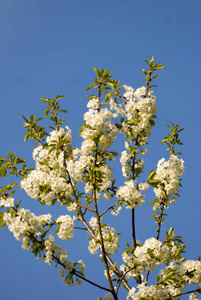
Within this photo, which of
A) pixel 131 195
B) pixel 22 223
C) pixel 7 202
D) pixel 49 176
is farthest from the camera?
pixel 49 176

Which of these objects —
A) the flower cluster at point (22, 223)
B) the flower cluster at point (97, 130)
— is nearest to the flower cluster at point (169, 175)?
the flower cluster at point (97, 130)

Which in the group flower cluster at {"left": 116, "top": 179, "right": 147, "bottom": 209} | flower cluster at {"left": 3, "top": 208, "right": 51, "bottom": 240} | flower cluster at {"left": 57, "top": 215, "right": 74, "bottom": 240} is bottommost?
flower cluster at {"left": 3, "top": 208, "right": 51, "bottom": 240}

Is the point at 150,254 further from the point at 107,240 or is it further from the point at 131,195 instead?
the point at 107,240

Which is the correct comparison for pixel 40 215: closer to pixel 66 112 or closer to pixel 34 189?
pixel 34 189

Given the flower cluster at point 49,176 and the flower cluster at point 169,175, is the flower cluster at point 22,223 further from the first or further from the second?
the flower cluster at point 169,175

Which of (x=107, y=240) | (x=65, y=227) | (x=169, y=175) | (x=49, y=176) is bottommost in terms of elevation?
(x=65, y=227)

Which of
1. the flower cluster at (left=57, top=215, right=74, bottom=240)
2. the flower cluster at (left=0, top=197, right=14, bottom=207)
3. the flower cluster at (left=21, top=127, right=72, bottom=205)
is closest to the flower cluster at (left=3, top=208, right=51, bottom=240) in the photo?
the flower cluster at (left=0, top=197, right=14, bottom=207)

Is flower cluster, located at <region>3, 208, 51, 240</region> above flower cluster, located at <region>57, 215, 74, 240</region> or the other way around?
the other way around

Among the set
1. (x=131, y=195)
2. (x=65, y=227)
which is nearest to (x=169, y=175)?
(x=131, y=195)

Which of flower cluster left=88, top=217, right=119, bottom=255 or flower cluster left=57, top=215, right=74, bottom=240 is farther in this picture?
flower cluster left=88, top=217, right=119, bottom=255

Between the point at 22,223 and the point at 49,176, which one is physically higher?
the point at 49,176

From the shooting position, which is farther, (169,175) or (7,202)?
(169,175)

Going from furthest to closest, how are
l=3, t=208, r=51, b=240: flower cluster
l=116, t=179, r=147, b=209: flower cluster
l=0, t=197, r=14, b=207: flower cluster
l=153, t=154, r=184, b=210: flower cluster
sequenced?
l=153, t=154, r=184, b=210: flower cluster, l=116, t=179, r=147, b=209: flower cluster, l=0, t=197, r=14, b=207: flower cluster, l=3, t=208, r=51, b=240: flower cluster

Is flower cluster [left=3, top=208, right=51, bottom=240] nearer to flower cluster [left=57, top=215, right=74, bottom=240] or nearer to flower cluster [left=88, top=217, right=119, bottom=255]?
flower cluster [left=57, top=215, right=74, bottom=240]
